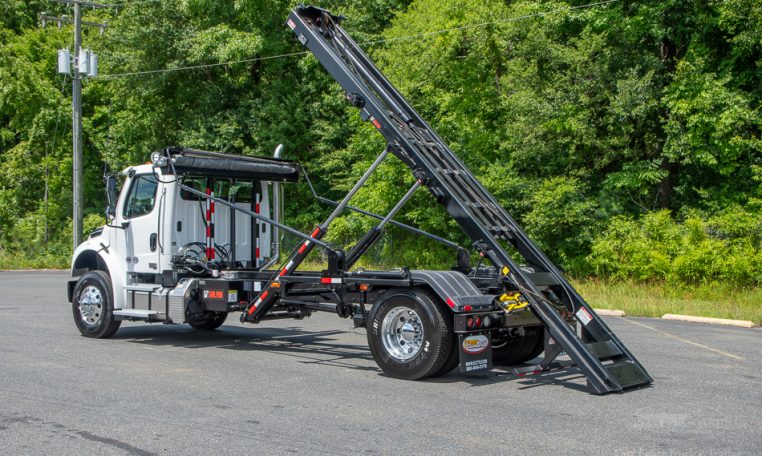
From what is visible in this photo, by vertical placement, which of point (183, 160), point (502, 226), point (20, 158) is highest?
point (20, 158)

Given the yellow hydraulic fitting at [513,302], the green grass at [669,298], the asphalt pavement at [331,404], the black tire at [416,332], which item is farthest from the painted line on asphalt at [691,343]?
the black tire at [416,332]

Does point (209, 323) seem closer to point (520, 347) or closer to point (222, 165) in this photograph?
point (222, 165)

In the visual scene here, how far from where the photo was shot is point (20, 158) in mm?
44562

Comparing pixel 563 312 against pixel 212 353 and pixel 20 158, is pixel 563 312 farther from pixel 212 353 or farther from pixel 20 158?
pixel 20 158

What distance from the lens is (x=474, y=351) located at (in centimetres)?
873

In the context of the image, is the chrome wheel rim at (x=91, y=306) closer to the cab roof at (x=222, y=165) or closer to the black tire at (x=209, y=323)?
the black tire at (x=209, y=323)

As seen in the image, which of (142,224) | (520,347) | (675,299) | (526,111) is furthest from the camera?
(526,111)

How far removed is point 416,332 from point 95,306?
592 centimetres

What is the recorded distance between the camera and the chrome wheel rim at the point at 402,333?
355 inches

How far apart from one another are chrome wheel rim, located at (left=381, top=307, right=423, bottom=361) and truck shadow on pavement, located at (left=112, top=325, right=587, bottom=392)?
398mm

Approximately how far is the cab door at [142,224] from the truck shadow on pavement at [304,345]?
1.22m

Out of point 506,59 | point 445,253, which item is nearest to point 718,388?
point 445,253

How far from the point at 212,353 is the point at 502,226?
441 centimetres

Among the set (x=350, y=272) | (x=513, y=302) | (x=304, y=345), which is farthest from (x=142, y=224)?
(x=513, y=302)
